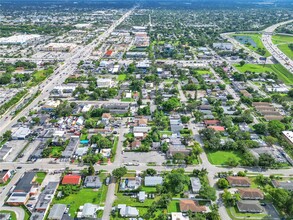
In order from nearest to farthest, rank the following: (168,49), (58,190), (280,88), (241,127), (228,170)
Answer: (58,190) → (228,170) → (241,127) → (280,88) → (168,49)

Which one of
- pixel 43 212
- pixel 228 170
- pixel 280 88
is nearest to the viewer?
pixel 43 212

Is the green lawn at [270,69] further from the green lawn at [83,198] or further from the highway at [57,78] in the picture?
the green lawn at [83,198]

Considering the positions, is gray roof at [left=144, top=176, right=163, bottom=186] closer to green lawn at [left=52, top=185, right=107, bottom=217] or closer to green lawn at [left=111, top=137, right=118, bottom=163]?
green lawn at [left=52, top=185, right=107, bottom=217]

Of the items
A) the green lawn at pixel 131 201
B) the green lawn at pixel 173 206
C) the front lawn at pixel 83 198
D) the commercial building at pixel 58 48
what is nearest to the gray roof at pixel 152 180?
the green lawn at pixel 131 201

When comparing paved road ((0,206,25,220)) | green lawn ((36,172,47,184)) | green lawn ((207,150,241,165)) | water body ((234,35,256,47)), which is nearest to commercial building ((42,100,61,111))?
green lawn ((36,172,47,184))

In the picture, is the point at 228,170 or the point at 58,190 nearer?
the point at 58,190

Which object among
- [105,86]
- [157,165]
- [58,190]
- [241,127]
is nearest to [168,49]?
[105,86]

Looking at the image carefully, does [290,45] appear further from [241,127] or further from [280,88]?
[241,127]
